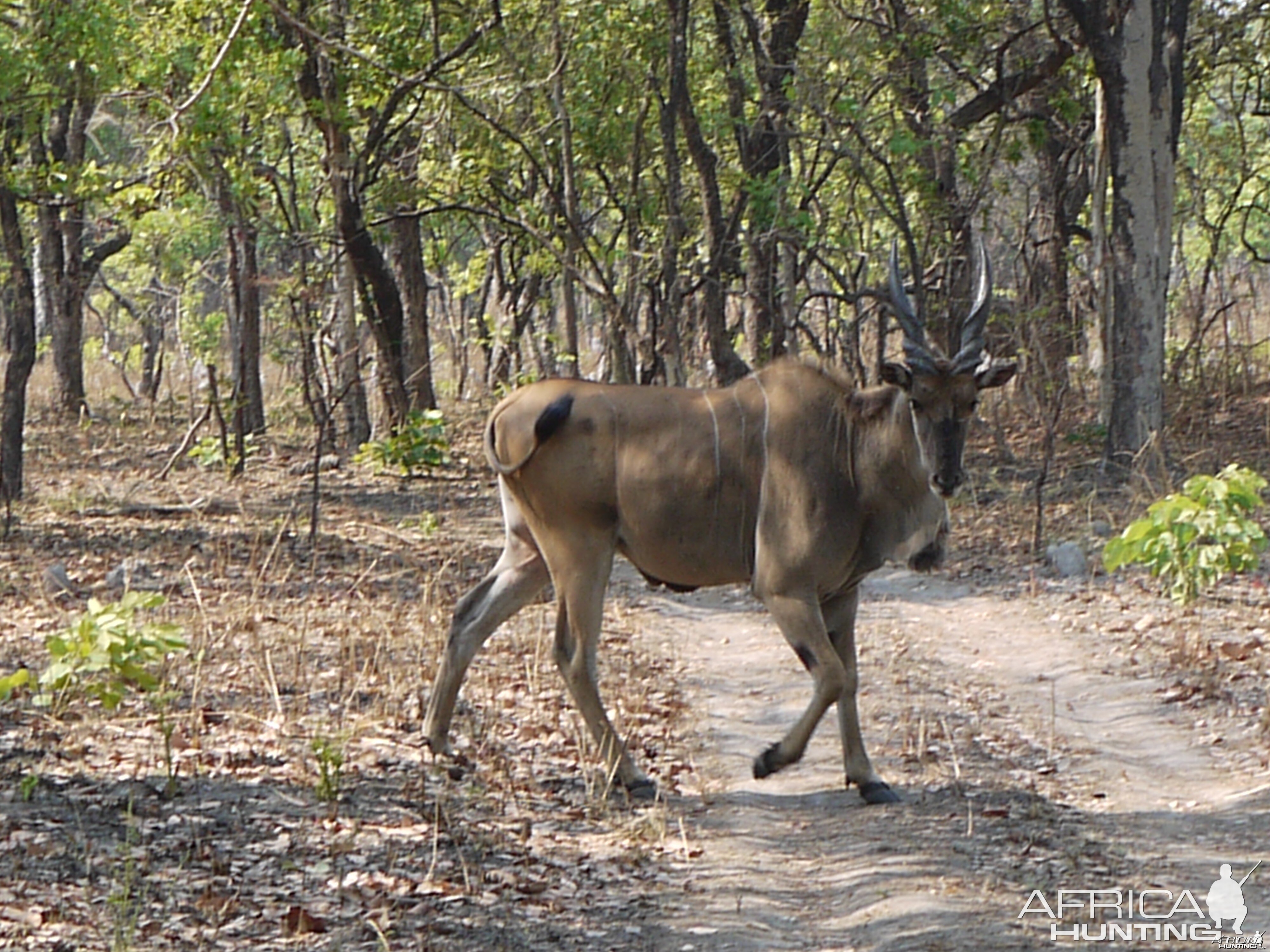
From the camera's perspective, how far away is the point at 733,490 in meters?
7.16

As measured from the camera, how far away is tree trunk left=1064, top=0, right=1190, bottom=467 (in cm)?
1416

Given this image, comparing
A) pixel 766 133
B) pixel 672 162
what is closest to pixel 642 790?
pixel 672 162

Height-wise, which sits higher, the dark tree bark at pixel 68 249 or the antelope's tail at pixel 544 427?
the dark tree bark at pixel 68 249

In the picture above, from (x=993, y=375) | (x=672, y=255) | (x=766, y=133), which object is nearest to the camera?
(x=993, y=375)

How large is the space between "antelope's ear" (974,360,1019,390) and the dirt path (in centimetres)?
159

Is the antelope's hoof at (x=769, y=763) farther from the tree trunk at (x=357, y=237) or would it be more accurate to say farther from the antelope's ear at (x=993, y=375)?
the tree trunk at (x=357, y=237)

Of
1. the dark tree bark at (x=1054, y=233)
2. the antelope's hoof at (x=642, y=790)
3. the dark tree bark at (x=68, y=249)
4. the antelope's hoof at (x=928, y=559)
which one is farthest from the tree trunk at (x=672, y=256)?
the antelope's hoof at (x=642, y=790)

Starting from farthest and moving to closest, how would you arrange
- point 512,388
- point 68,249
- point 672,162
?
point 512,388 < point 68,249 < point 672,162

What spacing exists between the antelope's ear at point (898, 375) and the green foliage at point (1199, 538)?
353 centimetres

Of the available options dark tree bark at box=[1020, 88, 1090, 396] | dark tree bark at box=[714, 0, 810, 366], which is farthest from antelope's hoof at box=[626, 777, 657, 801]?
dark tree bark at box=[1020, 88, 1090, 396]

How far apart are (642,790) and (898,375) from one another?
6.36ft

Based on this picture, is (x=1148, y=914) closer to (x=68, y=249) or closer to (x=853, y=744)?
(x=853, y=744)

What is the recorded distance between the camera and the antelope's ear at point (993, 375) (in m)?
→ 6.92

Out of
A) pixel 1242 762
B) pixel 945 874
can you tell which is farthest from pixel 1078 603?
pixel 945 874
